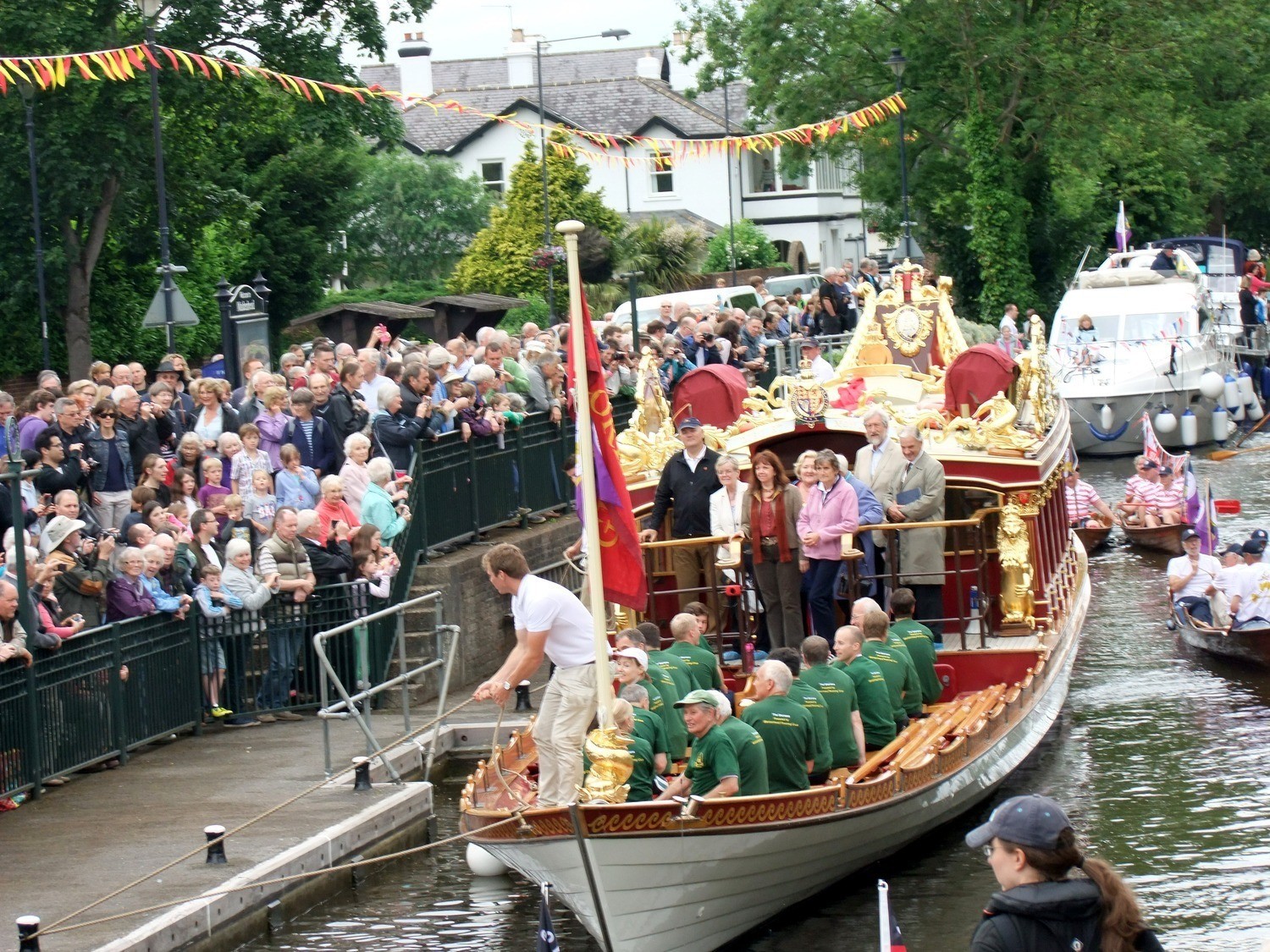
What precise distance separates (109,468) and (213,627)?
1553 millimetres

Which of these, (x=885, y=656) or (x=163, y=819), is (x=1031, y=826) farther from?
(x=163, y=819)

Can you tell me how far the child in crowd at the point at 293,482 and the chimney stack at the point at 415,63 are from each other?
2096 inches

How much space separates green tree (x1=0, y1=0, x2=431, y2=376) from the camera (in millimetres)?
33281

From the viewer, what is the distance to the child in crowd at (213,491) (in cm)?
1578

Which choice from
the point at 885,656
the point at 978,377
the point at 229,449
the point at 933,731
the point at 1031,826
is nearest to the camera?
the point at 1031,826

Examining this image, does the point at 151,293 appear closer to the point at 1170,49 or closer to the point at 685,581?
the point at 1170,49

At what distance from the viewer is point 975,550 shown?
51.2 ft

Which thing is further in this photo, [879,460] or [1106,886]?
[879,460]

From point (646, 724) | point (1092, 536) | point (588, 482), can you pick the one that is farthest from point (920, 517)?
point (1092, 536)

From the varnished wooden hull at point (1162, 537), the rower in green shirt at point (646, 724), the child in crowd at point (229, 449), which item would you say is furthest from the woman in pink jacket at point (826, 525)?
the varnished wooden hull at point (1162, 537)

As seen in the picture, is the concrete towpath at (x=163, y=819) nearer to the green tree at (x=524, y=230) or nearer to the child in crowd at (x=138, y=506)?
the child in crowd at (x=138, y=506)

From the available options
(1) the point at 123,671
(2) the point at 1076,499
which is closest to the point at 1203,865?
(1) the point at 123,671

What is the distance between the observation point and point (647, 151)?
2446 inches

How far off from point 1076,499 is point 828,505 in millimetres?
12832
